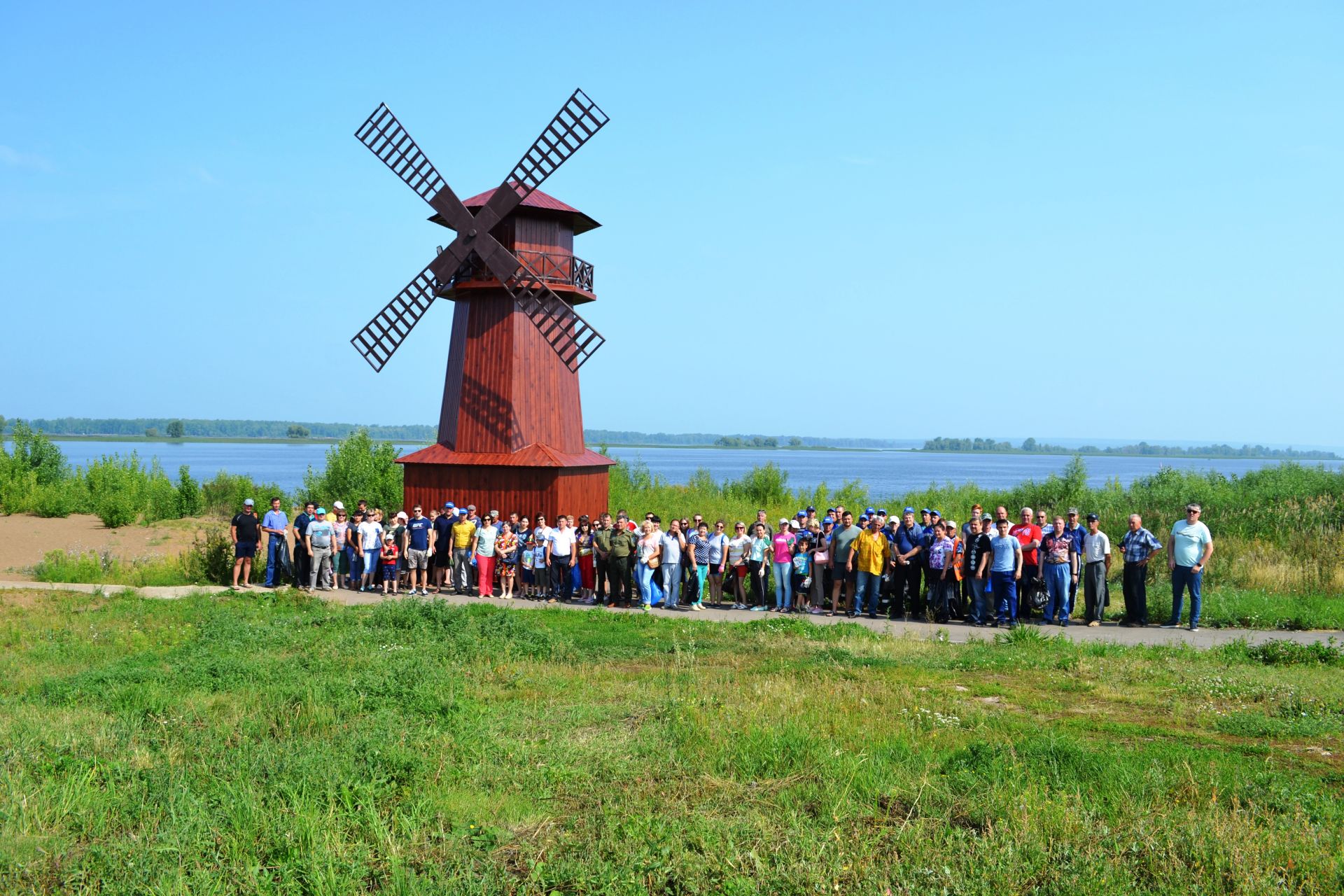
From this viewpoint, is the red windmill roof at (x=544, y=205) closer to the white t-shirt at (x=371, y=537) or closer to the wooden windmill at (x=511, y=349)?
the wooden windmill at (x=511, y=349)

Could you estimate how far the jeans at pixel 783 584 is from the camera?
610 inches

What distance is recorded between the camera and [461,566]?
55.7 ft

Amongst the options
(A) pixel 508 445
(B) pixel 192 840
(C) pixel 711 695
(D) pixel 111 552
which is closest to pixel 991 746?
(C) pixel 711 695

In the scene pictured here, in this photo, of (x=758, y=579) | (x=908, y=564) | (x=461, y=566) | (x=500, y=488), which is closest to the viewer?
(x=908, y=564)

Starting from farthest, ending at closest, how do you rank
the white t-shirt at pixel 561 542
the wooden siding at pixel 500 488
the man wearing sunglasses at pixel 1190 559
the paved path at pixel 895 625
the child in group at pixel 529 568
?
1. the wooden siding at pixel 500 488
2. the child in group at pixel 529 568
3. the white t-shirt at pixel 561 542
4. the man wearing sunglasses at pixel 1190 559
5. the paved path at pixel 895 625

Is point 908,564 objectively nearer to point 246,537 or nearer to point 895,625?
point 895,625

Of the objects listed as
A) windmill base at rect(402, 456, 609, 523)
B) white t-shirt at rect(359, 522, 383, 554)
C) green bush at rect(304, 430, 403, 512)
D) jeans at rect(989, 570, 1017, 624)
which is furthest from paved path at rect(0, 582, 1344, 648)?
green bush at rect(304, 430, 403, 512)

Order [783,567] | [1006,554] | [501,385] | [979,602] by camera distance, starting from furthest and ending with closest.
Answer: [501,385], [783,567], [979,602], [1006,554]

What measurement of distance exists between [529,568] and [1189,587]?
9847mm

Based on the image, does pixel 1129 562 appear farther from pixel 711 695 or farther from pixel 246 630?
pixel 246 630

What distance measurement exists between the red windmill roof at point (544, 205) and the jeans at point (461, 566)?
7424mm

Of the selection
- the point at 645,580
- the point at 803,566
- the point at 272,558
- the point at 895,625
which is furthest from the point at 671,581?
the point at 272,558

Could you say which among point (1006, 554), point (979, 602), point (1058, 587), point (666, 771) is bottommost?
point (666, 771)

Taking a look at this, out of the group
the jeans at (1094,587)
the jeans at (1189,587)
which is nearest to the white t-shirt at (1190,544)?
the jeans at (1189,587)
